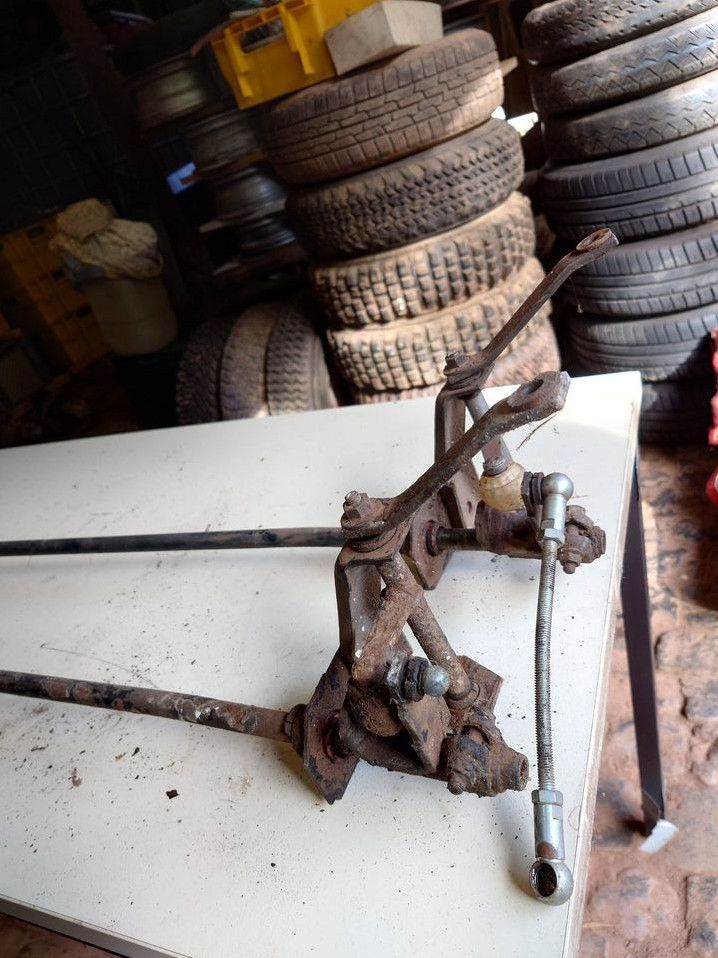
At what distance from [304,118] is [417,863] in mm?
1801

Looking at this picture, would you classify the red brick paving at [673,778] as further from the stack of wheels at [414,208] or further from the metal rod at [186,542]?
the metal rod at [186,542]

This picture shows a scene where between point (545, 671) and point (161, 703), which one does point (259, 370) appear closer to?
point (161, 703)

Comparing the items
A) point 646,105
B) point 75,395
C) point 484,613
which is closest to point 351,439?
point 484,613

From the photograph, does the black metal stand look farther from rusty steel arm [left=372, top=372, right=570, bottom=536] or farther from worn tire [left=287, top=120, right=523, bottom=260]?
worn tire [left=287, top=120, right=523, bottom=260]

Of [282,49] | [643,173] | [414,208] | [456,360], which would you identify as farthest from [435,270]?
[456,360]

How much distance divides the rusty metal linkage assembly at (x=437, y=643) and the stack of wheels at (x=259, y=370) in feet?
4.67

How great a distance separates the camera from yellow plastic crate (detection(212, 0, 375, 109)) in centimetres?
187

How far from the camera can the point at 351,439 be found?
126cm

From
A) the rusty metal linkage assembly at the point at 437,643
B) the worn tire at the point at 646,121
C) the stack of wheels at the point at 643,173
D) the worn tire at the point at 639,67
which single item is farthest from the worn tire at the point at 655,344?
the rusty metal linkage assembly at the point at 437,643

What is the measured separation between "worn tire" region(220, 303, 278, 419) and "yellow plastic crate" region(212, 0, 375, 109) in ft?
2.38

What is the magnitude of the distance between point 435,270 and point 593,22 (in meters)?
0.70

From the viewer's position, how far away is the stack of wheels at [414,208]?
5.82 feet

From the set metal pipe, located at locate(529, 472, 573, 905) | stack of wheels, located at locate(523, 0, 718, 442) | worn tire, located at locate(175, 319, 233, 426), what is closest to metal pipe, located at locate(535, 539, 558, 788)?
metal pipe, located at locate(529, 472, 573, 905)

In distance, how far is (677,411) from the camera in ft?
6.46
